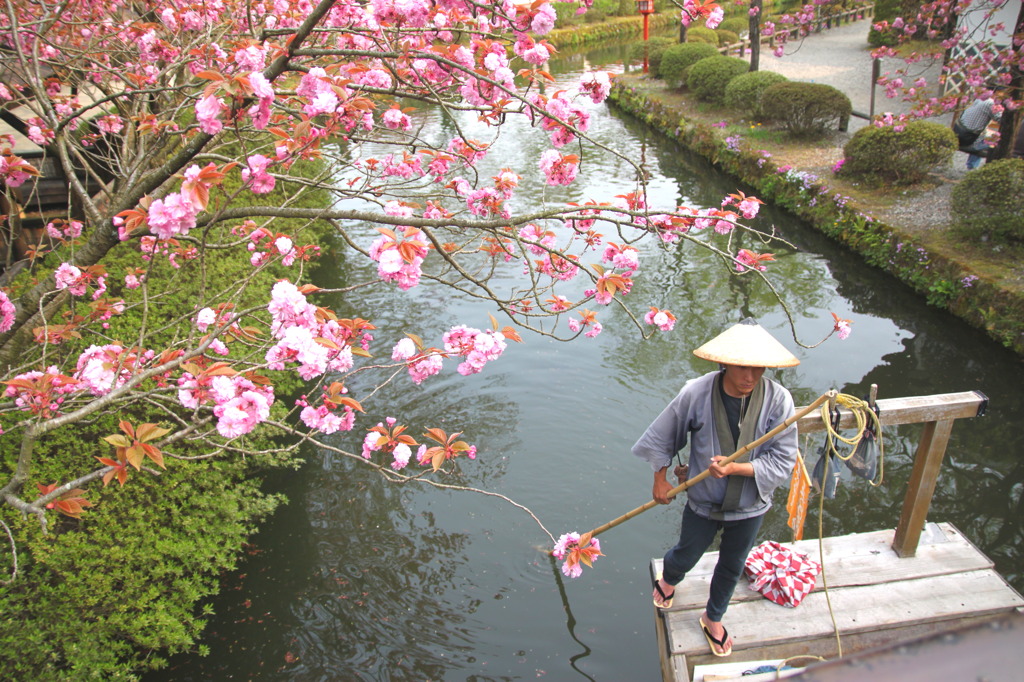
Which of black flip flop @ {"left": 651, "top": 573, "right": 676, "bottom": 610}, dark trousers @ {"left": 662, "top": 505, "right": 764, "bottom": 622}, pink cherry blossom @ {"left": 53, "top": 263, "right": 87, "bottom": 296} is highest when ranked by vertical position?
pink cherry blossom @ {"left": 53, "top": 263, "right": 87, "bottom": 296}

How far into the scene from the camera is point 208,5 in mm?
4926

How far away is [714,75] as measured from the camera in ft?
51.5

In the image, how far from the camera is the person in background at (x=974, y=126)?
908 cm

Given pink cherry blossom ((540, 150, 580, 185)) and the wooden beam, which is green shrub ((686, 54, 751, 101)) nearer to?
pink cherry blossom ((540, 150, 580, 185))

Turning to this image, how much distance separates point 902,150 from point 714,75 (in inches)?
294

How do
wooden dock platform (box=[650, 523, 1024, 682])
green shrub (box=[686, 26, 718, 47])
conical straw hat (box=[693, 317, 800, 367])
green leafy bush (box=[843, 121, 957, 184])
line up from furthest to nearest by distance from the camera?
1. green shrub (box=[686, 26, 718, 47])
2. green leafy bush (box=[843, 121, 957, 184])
3. wooden dock platform (box=[650, 523, 1024, 682])
4. conical straw hat (box=[693, 317, 800, 367])

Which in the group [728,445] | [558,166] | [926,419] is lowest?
[926,419]

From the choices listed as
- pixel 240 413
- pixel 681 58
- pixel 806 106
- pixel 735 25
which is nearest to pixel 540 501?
pixel 240 413

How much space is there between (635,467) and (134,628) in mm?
3558

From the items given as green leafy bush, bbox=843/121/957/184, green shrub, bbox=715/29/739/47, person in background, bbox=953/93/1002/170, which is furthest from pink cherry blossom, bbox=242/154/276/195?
green shrub, bbox=715/29/739/47

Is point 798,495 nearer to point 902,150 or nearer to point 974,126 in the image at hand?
point 902,150

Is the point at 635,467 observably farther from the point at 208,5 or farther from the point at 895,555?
the point at 208,5

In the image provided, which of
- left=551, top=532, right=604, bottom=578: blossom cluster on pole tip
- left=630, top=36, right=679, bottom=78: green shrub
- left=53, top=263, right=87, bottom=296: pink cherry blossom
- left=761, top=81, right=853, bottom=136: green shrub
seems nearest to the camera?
left=53, top=263, right=87, bottom=296: pink cherry blossom

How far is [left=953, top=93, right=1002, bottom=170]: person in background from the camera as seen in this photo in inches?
357
